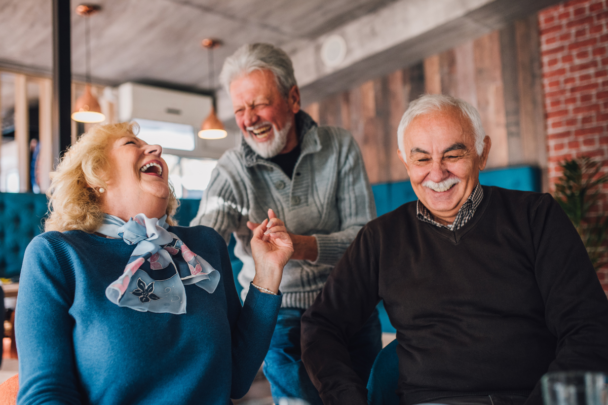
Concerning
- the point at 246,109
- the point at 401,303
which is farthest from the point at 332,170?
the point at 401,303

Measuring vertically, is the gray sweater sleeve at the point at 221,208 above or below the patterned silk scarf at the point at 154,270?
above

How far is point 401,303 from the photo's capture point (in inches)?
51.5

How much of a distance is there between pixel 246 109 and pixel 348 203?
51 cm

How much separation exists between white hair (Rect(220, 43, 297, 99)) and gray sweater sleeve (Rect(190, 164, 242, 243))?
14.3 inches

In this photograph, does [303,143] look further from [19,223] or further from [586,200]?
[586,200]

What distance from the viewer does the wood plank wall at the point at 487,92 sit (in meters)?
4.38

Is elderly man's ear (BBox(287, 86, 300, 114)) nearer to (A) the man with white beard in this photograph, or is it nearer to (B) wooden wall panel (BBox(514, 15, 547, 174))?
(A) the man with white beard

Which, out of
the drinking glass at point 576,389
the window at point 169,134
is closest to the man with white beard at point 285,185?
the drinking glass at point 576,389

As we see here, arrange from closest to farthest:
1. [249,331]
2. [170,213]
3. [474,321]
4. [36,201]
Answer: [474,321] → [249,331] → [170,213] → [36,201]

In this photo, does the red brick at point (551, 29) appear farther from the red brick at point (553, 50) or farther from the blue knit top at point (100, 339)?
the blue knit top at point (100, 339)

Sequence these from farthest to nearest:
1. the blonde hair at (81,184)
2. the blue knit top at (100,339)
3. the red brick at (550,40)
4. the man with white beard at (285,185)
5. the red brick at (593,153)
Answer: the red brick at (550,40) < the red brick at (593,153) < the man with white beard at (285,185) < the blonde hair at (81,184) < the blue knit top at (100,339)

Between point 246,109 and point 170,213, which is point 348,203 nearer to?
point 246,109

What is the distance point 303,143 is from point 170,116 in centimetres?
590

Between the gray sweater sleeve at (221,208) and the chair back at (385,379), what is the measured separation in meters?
0.68
